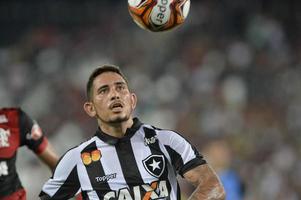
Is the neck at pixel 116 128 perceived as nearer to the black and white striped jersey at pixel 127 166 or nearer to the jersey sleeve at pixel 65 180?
the black and white striped jersey at pixel 127 166

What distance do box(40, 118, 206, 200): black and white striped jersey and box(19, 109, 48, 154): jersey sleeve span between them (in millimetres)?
1006

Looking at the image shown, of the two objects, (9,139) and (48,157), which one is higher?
(9,139)

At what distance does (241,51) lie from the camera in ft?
44.1

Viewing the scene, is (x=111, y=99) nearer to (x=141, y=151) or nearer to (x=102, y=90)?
(x=102, y=90)

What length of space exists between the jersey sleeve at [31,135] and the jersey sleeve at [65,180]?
3.38 ft

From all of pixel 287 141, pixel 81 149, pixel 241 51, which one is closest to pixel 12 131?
pixel 81 149

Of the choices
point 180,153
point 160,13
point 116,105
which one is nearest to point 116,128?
point 116,105

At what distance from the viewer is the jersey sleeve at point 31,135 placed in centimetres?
542

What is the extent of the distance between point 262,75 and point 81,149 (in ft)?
28.3

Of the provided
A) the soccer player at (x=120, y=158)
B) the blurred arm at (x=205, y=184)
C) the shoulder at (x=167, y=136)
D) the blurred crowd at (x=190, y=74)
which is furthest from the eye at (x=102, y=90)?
the blurred crowd at (x=190, y=74)

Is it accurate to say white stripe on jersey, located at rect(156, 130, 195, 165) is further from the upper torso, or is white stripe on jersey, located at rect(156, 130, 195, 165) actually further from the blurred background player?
the blurred background player

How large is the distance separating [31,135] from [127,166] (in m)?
1.28

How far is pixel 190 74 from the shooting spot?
508 inches

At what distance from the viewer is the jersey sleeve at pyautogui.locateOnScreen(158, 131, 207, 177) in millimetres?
4281
